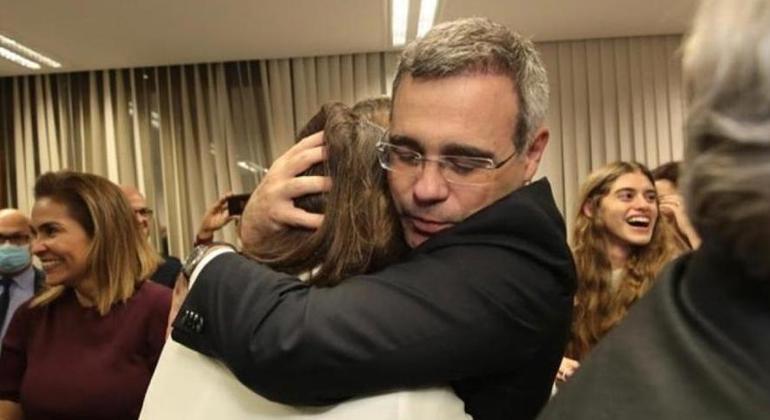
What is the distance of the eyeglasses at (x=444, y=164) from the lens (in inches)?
40.8

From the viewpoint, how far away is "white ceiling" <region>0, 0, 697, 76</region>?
4.30m

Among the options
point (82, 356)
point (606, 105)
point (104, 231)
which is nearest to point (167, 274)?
point (104, 231)

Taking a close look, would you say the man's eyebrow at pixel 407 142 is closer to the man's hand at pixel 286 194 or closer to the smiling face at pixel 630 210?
the man's hand at pixel 286 194

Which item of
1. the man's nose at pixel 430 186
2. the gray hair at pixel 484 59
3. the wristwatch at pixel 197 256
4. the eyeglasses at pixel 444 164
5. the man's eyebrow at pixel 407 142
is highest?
the gray hair at pixel 484 59

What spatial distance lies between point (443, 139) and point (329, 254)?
22 centimetres

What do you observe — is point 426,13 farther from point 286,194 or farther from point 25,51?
point 286,194

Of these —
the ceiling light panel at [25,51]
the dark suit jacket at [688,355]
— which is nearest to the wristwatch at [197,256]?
the dark suit jacket at [688,355]

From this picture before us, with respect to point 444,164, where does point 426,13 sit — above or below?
above

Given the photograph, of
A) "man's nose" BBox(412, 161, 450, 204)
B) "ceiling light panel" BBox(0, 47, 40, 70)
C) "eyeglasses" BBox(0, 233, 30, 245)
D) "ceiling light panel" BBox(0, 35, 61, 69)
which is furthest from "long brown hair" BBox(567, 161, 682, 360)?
"ceiling light panel" BBox(0, 47, 40, 70)

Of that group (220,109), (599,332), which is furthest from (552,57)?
(599,332)

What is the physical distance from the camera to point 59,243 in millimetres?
2406

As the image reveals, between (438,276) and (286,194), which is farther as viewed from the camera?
(286,194)

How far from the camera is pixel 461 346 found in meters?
0.87

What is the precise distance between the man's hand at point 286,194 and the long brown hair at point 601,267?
5.49 ft
